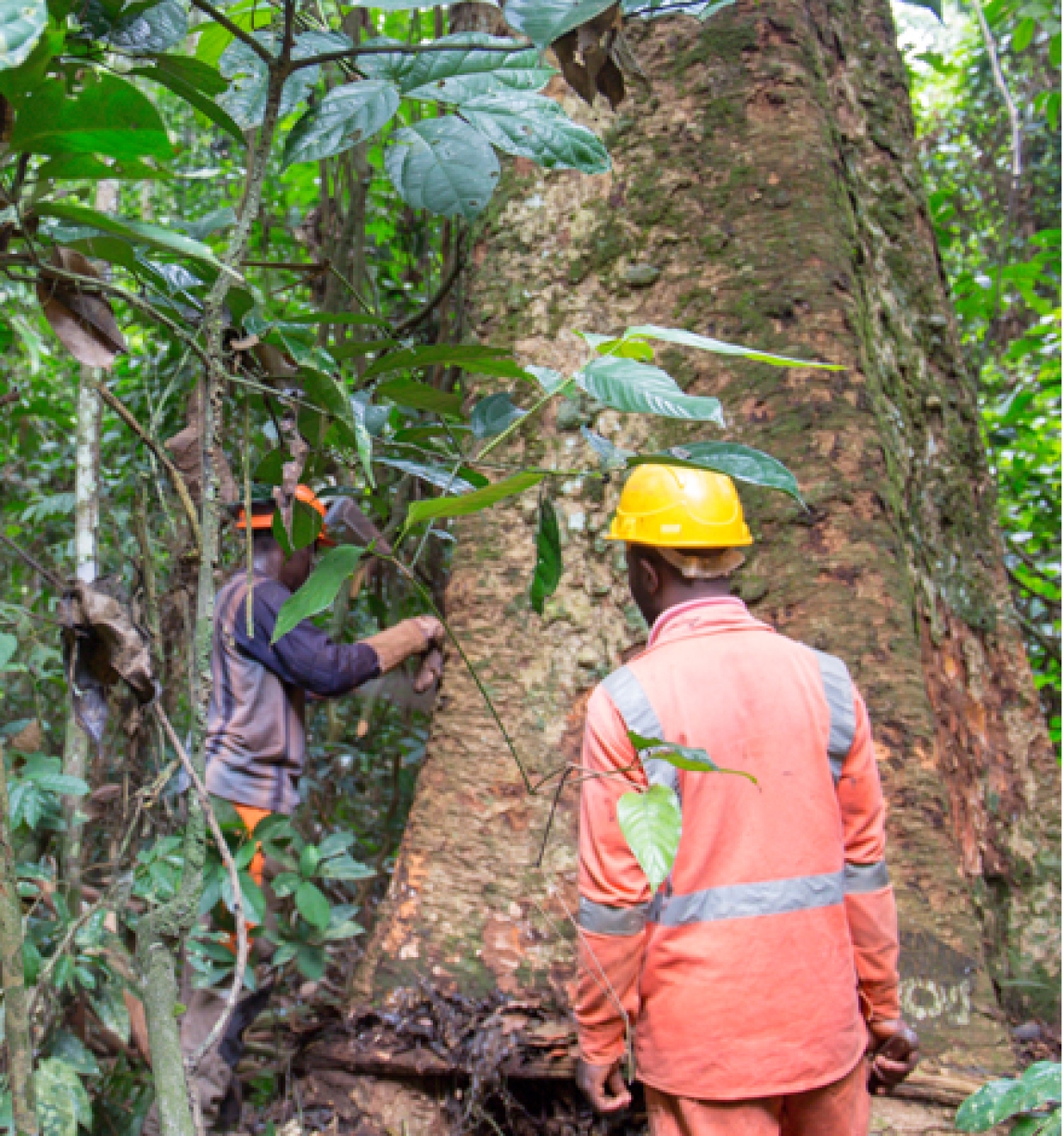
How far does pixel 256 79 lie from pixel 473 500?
0.56 meters

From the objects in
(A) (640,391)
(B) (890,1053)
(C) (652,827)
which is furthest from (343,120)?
(B) (890,1053)

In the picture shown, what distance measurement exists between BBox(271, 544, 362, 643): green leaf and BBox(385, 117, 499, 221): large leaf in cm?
36

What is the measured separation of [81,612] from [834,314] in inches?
81.3

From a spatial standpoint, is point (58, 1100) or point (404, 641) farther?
point (404, 641)

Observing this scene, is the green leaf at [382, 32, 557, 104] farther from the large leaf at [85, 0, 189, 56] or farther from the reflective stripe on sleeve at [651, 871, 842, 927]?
the reflective stripe on sleeve at [651, 871, 842, 927]

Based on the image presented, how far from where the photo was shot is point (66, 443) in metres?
4.91

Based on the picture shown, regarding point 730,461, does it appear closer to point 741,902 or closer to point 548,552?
point 548,552

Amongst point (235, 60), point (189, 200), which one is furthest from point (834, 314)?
point (189, 200)

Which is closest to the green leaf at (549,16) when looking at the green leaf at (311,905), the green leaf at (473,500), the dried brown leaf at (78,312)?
the green leaf at (473,500)

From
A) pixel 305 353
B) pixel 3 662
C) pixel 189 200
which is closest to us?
pixel 305 353

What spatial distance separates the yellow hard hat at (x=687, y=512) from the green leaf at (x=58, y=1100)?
4.72 feet

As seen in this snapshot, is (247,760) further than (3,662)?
Yes

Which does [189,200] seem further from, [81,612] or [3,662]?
[81,612]

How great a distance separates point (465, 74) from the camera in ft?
3.31
